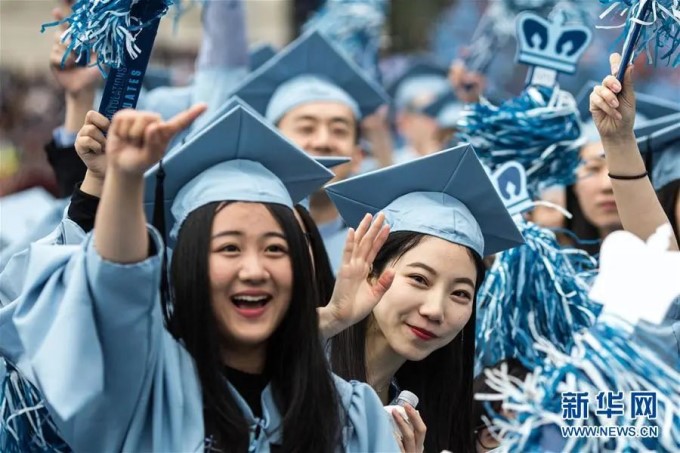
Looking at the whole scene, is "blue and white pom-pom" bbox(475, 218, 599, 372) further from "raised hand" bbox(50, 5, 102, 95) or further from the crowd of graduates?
"raised hand" bbox(50, 5, 102, 95)

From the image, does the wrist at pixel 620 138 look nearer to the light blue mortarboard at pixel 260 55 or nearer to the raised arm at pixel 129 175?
the raised arm at pixel 129 175

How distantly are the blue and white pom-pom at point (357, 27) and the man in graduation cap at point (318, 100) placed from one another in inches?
57.5

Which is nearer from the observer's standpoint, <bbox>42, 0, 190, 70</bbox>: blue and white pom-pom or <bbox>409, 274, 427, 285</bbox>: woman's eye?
<bbox>42, 0, 190, 70</bbox>: blue and white pom-pom

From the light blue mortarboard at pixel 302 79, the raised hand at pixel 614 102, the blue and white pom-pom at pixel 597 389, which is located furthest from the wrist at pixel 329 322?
the light blue mortarboard at pixel 302 79

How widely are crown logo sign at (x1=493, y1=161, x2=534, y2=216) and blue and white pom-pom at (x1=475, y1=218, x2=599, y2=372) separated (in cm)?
12

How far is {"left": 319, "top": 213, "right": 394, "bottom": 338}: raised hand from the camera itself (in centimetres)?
342

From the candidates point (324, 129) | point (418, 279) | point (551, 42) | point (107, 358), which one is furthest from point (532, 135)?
point (107, 358)

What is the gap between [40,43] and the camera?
20.1 metres

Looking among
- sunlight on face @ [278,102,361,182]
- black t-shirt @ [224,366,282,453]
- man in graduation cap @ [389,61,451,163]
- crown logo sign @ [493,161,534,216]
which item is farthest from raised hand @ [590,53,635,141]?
man in graduation cap @ [389,61,451,163]

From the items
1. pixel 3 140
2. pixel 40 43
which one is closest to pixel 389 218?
pixel 3 140

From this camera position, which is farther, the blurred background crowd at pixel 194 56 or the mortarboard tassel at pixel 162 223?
the blurred background crowd at pixel 194 56

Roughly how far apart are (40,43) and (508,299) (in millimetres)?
16407

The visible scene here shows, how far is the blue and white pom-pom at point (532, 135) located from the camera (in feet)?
16.5

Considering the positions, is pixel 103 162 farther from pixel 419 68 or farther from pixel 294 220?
pixel 419 68
